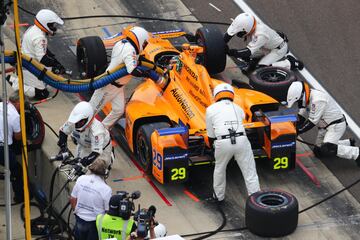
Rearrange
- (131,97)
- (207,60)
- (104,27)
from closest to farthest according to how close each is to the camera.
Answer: (131,97) < (207,60) < (104,27)

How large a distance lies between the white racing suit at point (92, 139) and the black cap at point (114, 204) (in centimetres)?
300

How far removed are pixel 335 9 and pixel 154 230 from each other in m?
10.3

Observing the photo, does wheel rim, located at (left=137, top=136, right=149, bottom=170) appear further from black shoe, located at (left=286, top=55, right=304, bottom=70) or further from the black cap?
black shoe, located at (left=286, top=55, right=304, bottom=70)

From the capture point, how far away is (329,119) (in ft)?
63.2

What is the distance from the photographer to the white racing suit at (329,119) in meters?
19.0

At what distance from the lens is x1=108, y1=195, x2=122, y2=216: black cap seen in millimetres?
15211

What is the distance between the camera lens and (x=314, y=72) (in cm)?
2242

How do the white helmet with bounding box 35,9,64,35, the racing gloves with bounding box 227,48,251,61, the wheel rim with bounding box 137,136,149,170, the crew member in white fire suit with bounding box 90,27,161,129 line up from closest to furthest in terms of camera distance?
the wheel rim with bounding box 137,136,149,170 < the crew member in white fire suit with bounding box 90,27,161,129 < the white helmet with bounding box 35,9,64,35 < the racing gloves with bounding box 227,48,251,61

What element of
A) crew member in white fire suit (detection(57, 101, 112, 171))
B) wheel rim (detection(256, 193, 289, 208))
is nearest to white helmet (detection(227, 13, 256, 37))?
crew member in white fire suit (detection(57, 101, 112, 171))

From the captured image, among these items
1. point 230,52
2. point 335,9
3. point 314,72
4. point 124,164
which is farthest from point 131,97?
point 335,9

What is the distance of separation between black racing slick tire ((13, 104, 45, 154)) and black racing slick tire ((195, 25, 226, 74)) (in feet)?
11.8

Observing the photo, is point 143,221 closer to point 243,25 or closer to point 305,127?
point 305,127

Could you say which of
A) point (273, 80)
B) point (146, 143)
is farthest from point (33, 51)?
point (273, 80)

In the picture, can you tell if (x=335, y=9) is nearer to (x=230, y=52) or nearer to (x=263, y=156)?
(x=230, y=52)
